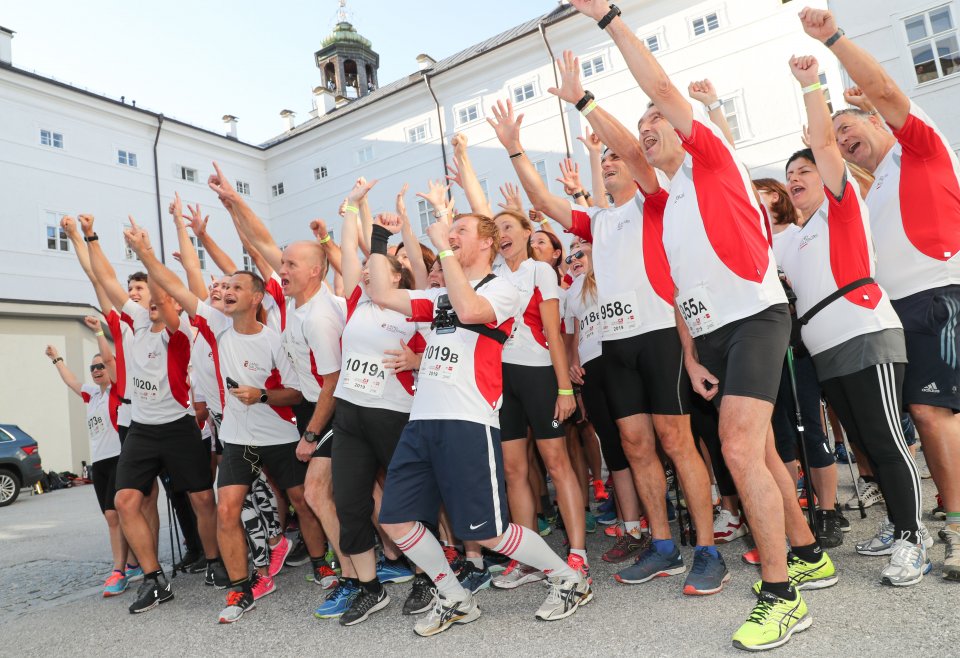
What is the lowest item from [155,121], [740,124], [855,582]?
[855,582]

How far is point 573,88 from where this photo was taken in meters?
3.76

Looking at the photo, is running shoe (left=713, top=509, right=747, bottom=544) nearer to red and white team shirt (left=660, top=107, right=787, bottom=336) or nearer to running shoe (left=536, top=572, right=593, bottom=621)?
running shoe (left=536, top=572, right=593, bottom=621)

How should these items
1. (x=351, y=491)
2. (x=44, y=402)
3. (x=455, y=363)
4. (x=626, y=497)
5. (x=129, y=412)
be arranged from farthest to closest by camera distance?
(x=44, y=402), (x=129, y=412), (x=626, y=497), (x=351, y=491), (x=455, y=363)

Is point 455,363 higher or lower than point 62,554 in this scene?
higher

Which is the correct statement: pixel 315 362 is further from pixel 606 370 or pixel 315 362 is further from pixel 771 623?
pixel 771 623

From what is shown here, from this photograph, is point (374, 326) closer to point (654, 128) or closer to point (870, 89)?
point (654, 128)

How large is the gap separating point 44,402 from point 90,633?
19.3m

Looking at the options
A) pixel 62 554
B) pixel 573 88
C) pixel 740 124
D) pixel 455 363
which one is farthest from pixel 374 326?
pixel 740 124

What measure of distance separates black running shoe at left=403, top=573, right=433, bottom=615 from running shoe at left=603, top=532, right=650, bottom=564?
1.10m

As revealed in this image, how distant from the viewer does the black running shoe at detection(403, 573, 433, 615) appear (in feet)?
11.5

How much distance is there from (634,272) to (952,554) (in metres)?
1.94

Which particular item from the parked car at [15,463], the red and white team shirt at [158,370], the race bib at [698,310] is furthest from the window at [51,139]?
the race bib at [698,310]

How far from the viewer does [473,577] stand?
3814 mm

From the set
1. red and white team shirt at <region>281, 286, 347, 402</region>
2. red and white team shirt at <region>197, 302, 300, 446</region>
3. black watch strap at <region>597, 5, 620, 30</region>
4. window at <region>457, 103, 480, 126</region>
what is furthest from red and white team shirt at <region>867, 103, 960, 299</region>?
window at <region>457, 103, 480, 126</region>
